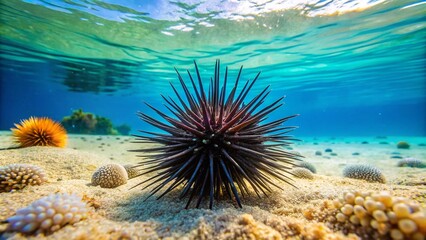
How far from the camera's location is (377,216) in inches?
63.2

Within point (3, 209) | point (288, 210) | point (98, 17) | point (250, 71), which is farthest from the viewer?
point (250, 71)

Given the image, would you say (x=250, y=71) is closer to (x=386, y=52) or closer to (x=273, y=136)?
(x=386, y=52)

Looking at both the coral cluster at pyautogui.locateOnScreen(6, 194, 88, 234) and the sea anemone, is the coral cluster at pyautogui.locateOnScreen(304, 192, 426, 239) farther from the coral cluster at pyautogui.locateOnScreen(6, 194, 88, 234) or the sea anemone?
the sea anemone

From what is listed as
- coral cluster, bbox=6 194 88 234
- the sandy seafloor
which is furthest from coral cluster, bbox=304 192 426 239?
coral cluster, bbox=6 194 88 234

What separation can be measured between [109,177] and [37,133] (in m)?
4.01

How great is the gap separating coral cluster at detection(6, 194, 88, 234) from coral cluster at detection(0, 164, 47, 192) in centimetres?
144

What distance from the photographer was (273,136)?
9.81ft

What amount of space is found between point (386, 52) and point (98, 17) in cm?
2338

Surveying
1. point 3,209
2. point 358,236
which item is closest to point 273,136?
point 358,236

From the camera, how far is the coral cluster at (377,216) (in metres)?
1.45

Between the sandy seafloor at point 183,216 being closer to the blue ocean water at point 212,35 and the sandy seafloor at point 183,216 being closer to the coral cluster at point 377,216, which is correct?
the coral cluster at point 377,216

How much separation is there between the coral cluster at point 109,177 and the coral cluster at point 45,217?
1629 mm

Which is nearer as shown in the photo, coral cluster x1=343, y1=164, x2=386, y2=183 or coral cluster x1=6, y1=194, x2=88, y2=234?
coral cluster x1=6, y1=194, x2=88, y2=234

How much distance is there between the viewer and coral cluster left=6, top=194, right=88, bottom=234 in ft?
5.72
